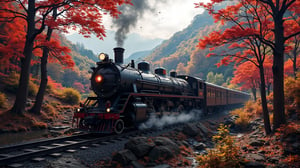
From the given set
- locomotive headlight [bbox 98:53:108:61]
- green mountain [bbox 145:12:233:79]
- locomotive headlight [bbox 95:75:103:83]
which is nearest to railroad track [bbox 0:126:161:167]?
locomotive headlight [bbox 95:75:103:83]

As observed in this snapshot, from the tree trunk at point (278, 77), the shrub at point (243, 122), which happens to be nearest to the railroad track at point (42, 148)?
the tree trunk at point (278, 77)

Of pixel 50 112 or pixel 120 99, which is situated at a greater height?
pixel 120 99

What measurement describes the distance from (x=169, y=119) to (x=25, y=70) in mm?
8818

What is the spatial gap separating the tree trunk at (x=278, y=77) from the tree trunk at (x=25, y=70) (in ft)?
40.2

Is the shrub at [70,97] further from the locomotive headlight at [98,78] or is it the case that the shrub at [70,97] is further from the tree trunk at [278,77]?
the tree trunk at [278,77]

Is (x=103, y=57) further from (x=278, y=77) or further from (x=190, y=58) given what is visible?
(x=190, y=58)

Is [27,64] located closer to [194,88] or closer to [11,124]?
[11,124]

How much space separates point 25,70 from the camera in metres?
10.9

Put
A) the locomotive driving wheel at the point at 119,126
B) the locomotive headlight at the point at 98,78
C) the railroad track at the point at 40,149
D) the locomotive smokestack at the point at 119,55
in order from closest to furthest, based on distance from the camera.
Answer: the railroad track at the point at 40,149 < the locomotive driving wheel at the point at 119,126 < the locomotive headlight at the point at 98,78 < the locomotive smokestack at the point at 119,55

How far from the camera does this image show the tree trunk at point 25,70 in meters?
10.6

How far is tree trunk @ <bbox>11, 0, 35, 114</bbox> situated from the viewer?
1055 cm

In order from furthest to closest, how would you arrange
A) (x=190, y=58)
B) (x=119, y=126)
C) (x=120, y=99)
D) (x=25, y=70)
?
1. (x=190, y=58)
2. (x=25, y=70)
3. (x=120, y=99)
4. (x=119, y=126)

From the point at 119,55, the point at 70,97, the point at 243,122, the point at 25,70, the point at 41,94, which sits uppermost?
the point at 119,55

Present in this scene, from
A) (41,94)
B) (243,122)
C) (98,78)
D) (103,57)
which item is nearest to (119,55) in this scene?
(103,57)
